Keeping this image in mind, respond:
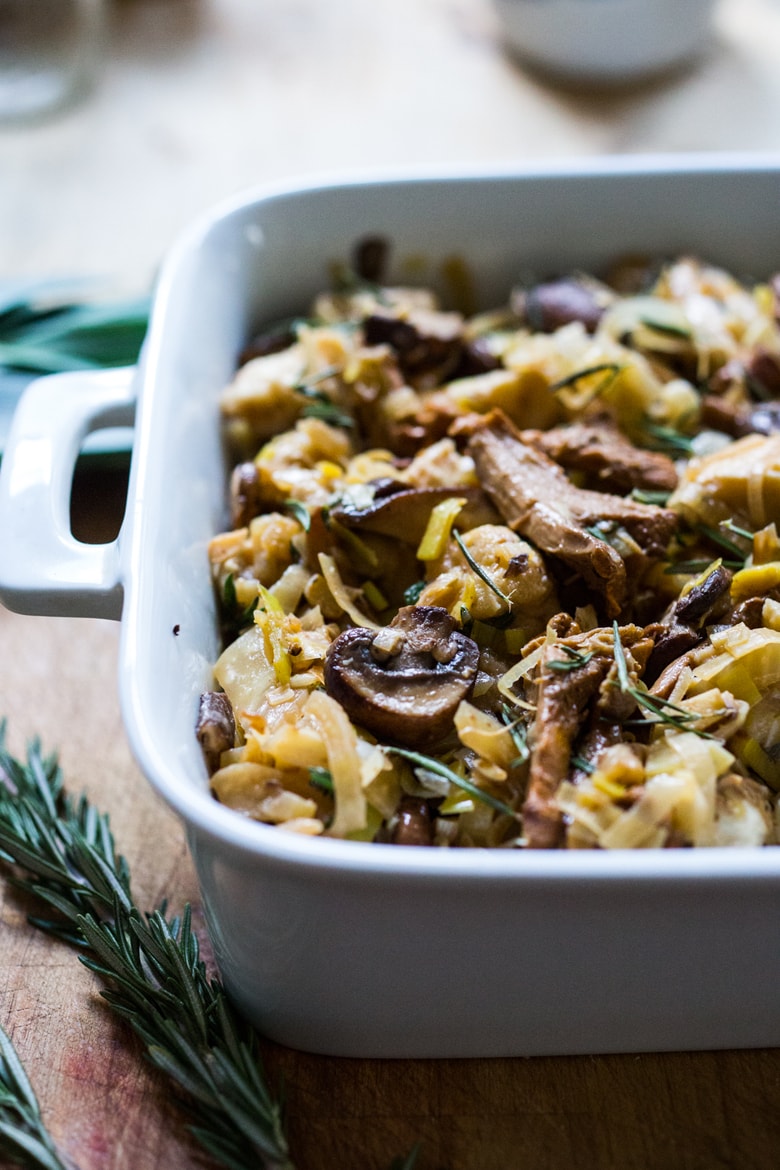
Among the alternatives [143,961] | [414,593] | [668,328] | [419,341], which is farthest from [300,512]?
[668,328]

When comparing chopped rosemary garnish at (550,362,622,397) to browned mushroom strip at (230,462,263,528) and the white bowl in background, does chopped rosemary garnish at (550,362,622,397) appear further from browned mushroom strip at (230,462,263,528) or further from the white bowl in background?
the white bowl in background

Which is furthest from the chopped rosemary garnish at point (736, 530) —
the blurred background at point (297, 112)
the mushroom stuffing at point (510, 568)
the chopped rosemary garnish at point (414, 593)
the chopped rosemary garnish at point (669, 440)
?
the blurred background at point (297, 112)

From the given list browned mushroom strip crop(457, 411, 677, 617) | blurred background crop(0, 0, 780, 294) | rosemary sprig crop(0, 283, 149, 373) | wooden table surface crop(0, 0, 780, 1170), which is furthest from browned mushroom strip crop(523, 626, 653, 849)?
blurred background crop(0, 0, 780, 294)

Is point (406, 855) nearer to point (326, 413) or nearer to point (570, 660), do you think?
point (570, 660)

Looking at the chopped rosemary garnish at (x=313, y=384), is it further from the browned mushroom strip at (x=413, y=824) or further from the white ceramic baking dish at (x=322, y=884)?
the browned mushroom strip at (x=413, y=824)

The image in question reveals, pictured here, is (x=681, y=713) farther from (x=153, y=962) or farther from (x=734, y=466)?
(x=153, y=962)
